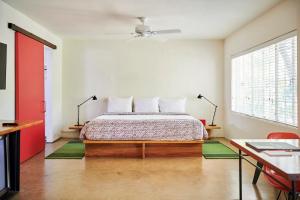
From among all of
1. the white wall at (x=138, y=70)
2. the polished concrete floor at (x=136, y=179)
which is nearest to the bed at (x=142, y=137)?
the polished concrete floor at (x=136, y=179)

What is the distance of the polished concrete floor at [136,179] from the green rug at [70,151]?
0.22 meters

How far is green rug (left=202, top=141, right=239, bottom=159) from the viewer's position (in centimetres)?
458

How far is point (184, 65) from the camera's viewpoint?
645 centimetres

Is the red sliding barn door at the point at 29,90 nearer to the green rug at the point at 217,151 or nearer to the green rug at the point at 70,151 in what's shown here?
the green rug at the point at 70,151

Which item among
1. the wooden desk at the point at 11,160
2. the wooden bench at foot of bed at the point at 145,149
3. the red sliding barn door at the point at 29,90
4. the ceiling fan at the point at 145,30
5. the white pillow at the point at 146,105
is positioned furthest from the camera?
the white pillow at the point at 146,105

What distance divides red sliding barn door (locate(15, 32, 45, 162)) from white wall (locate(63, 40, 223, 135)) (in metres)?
1.40

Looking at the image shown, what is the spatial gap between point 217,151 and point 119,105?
237 cm

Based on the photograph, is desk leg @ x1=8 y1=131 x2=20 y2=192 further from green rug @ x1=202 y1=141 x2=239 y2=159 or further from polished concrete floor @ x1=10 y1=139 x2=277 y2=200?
green rug @ x1=202 y1=141 x2=239 y2=159

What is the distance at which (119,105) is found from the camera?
234 inches

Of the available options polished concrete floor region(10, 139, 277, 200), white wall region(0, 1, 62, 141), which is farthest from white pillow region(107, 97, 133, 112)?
white wall region(0, 1, 62, 141)

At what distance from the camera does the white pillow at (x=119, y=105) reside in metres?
5.88

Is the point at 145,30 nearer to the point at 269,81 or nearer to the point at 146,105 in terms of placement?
the point at 146,105

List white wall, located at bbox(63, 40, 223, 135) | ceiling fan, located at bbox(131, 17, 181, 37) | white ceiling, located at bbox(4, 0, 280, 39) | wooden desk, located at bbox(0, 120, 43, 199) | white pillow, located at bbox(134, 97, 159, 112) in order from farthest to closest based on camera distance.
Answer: white wall, located at bbox(63, 40, 223, 135)
white pillow, located at bbox(134, 97, 159, 112)
ceiling fan, located at bbox(131, 17, 181, 37)
white ceiling, located at bbox(4, 0, 280, 39)
wooden desk, located at bbox(0, 120, 43, 199)

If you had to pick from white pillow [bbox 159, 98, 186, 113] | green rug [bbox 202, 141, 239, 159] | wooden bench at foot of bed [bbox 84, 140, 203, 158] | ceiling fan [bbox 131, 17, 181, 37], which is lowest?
green rug [bbox 202, 141, 239, 159]
